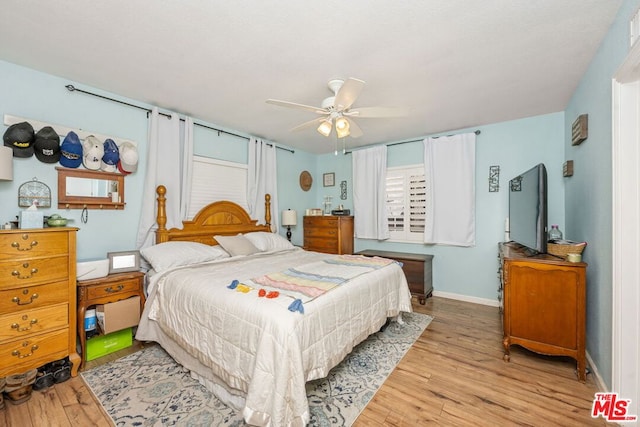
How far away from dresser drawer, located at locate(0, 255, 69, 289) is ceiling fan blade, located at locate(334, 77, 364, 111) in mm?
2460

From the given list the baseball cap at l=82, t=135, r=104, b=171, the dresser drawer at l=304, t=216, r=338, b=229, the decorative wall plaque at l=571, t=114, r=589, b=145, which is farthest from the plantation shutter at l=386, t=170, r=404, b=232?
the baseball cap at l=82, t=135, r=104, b=171

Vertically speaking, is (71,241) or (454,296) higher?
(71,241)

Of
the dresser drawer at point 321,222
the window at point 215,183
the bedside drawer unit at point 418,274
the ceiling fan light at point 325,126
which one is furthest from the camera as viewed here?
the dresser drawer at point 321,222

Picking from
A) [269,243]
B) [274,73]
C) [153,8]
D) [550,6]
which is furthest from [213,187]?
[550,6]

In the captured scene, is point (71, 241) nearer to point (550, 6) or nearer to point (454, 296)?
point (550, 6)

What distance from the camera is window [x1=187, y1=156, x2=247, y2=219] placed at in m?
3.54

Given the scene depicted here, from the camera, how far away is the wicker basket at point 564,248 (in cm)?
222

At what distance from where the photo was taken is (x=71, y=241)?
6.95 ft

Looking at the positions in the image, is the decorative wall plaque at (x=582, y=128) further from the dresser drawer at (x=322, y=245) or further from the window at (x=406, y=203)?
the dresser drawer at (x=322, y=245)

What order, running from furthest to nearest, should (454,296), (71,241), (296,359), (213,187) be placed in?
1. (454,296)
2. (213,187)
3. (71,241)
4. (296,359)

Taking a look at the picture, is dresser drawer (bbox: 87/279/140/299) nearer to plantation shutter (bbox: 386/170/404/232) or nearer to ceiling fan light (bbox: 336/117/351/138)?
ceiling fan light (bbox: 336/117/351/138)

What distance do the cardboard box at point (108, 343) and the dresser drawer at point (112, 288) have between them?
40 centimetres

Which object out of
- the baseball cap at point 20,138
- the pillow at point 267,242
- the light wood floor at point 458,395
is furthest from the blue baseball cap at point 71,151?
the pillow at point 267,242

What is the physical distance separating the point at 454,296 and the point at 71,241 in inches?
179
